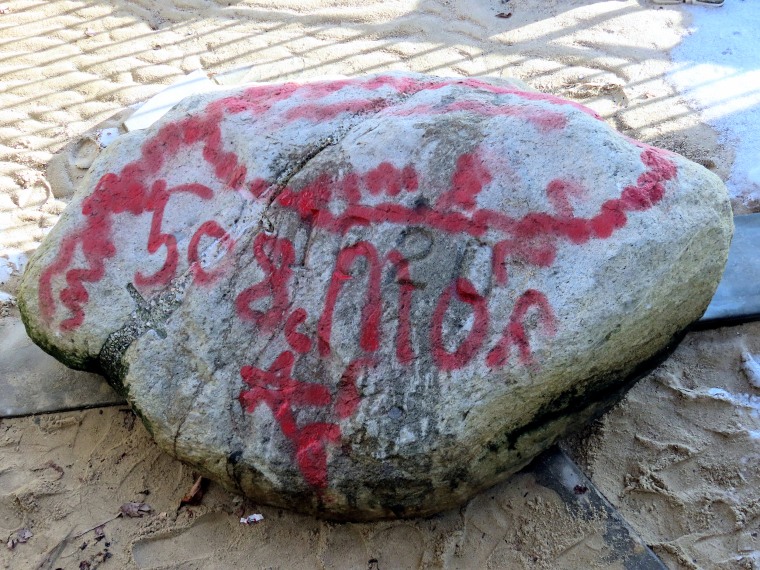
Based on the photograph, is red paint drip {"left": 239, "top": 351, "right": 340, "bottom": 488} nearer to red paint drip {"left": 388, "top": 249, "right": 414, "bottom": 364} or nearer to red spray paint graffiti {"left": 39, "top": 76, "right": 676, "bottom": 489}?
red spray paint graffiti {"left": 39, "top": 76, "right": 676, "bottom": 489}

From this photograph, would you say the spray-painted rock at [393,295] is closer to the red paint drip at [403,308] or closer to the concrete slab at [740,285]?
the red paint drip at [403,308]

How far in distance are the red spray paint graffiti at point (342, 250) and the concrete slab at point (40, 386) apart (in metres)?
0.42

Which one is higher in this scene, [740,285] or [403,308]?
[403,308]

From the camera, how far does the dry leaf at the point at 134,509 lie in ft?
8.65

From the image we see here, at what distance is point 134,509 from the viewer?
2.65 meters

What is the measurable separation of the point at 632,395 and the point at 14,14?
15.5 feet

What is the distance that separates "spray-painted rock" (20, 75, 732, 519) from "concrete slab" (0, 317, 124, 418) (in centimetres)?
31

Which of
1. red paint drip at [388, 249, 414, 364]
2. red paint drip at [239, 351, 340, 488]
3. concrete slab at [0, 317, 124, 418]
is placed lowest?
concrete slab at [0, 317, 124, 418]

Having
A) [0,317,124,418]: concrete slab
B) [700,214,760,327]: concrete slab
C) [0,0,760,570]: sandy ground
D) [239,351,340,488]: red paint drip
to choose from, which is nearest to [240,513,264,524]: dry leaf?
[0,0,760,570]: sandy ground

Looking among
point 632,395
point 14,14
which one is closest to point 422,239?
point 632,395

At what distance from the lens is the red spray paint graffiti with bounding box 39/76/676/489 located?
2.32m

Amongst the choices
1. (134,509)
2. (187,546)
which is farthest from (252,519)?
(134,509)

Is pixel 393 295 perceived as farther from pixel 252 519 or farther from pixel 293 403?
pixel 252 519

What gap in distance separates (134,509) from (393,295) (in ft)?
4.05
